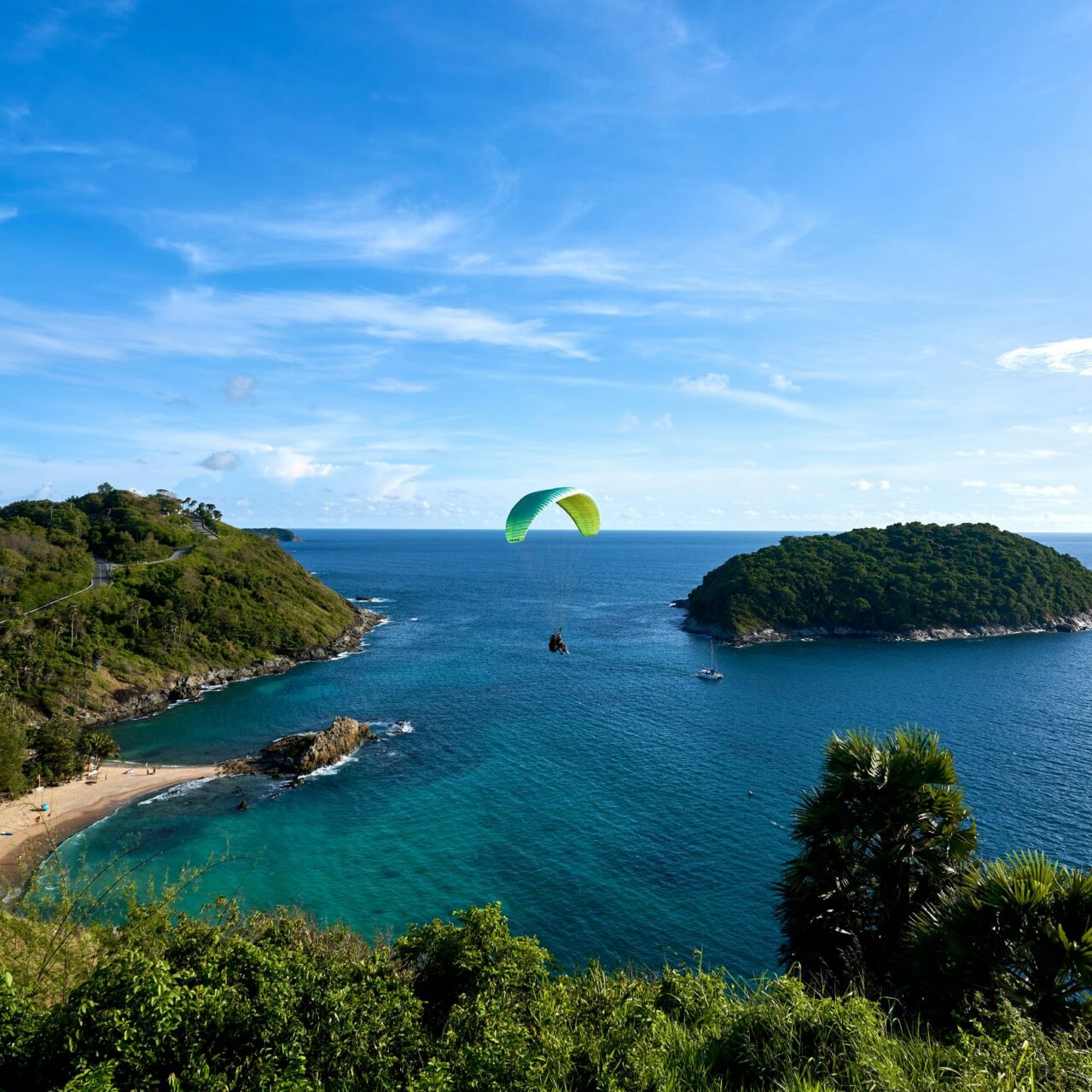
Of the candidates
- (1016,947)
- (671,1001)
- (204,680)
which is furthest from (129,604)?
(1016,947)

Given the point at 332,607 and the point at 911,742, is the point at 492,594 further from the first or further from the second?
the point at 911,742

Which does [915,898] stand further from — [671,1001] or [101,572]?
[101,572]

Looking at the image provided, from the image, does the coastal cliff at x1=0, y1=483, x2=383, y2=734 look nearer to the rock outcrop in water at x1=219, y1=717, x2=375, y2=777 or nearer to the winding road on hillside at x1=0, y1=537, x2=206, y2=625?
the winding road on hillside at x1=0, y1=537, x2=206, y2=625

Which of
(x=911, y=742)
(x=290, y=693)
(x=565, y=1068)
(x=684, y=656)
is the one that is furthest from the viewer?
(x=684, y=656)

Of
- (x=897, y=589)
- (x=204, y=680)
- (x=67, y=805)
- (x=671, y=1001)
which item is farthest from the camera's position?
(x=897, y=589)

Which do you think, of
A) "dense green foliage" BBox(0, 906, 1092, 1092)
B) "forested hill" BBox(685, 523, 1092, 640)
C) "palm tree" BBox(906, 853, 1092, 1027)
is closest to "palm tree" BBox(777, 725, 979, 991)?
"palm tree" BBox(906, 853, 1092, 1027)

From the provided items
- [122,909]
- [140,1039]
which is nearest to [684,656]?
[122,909]
